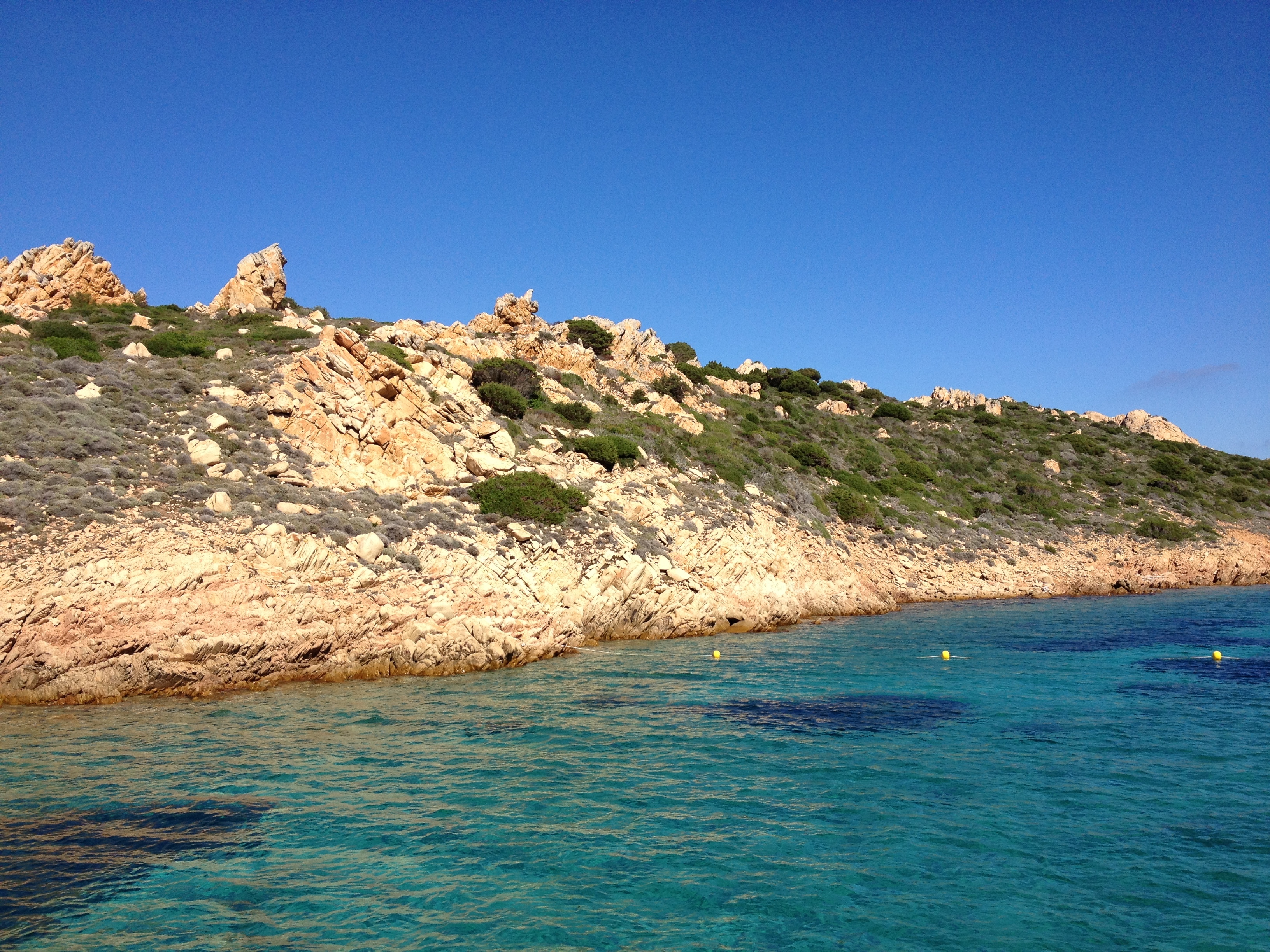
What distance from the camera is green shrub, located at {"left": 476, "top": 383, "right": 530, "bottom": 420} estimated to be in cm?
3284

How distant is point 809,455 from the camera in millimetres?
48625

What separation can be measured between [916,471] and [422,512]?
4038cm

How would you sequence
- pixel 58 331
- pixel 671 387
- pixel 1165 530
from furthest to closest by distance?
1. pixel 671 387
2. pixel 1165 530
3. pixel 58 331

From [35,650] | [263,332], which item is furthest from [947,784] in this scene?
[263,332]

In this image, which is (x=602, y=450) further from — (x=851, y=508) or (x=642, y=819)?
(x=642, y=819)

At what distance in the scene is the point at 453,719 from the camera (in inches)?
591

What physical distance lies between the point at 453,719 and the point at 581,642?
945 centimetres

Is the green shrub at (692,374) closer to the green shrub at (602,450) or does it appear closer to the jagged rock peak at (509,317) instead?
the jagged rock peak at (509,317)

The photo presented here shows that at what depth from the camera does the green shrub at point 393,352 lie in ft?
97.9

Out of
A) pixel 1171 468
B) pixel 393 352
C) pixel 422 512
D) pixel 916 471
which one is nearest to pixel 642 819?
pixel 422 512

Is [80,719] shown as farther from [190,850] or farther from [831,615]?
[831,615]

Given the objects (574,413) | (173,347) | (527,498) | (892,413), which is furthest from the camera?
(892,413)

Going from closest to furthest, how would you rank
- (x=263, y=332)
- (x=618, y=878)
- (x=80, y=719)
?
(x=618, y=878) < (x=80, y=719) < (x=263, y=332)

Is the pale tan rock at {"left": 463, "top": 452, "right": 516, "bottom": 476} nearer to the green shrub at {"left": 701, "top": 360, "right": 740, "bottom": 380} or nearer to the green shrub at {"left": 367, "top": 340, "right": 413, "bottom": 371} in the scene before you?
the green shrub at {"left": 367, "top": 340, "right": 413, "bottom": 371}
